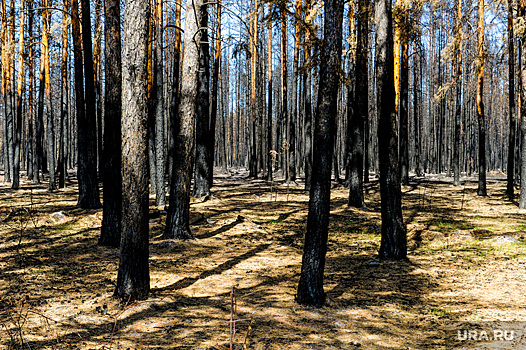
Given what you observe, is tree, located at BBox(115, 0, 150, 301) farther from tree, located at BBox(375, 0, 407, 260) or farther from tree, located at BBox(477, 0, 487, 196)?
tree, located at BBox(477, 0, 487, 196)

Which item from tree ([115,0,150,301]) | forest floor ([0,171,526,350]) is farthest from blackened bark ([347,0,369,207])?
tree ([115,0,150,301])

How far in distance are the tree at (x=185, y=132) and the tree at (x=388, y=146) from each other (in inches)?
141

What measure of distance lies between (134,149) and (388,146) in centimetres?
467

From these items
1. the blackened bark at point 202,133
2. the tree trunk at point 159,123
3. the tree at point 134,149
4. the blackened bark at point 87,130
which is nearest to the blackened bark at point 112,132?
the tree at point 134,149

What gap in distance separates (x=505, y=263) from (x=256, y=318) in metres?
5.36

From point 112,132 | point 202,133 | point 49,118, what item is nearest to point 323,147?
point 112,132

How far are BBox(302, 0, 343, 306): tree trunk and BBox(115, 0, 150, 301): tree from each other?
227cm

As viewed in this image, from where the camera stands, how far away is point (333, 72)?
5238 millimetres

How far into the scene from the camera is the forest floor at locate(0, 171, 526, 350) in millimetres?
4238

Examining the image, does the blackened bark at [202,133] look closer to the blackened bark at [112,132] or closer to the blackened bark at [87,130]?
the blackened bark at [87,130]

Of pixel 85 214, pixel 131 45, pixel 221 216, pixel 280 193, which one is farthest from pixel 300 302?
pixel 280 193

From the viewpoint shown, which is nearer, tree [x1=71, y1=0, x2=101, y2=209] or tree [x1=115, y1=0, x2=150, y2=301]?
tree [x1=115, y1=0, x2=150, y2=301]

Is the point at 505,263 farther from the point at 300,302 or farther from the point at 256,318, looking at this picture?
the point at 256,318

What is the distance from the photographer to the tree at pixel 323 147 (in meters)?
5.23
